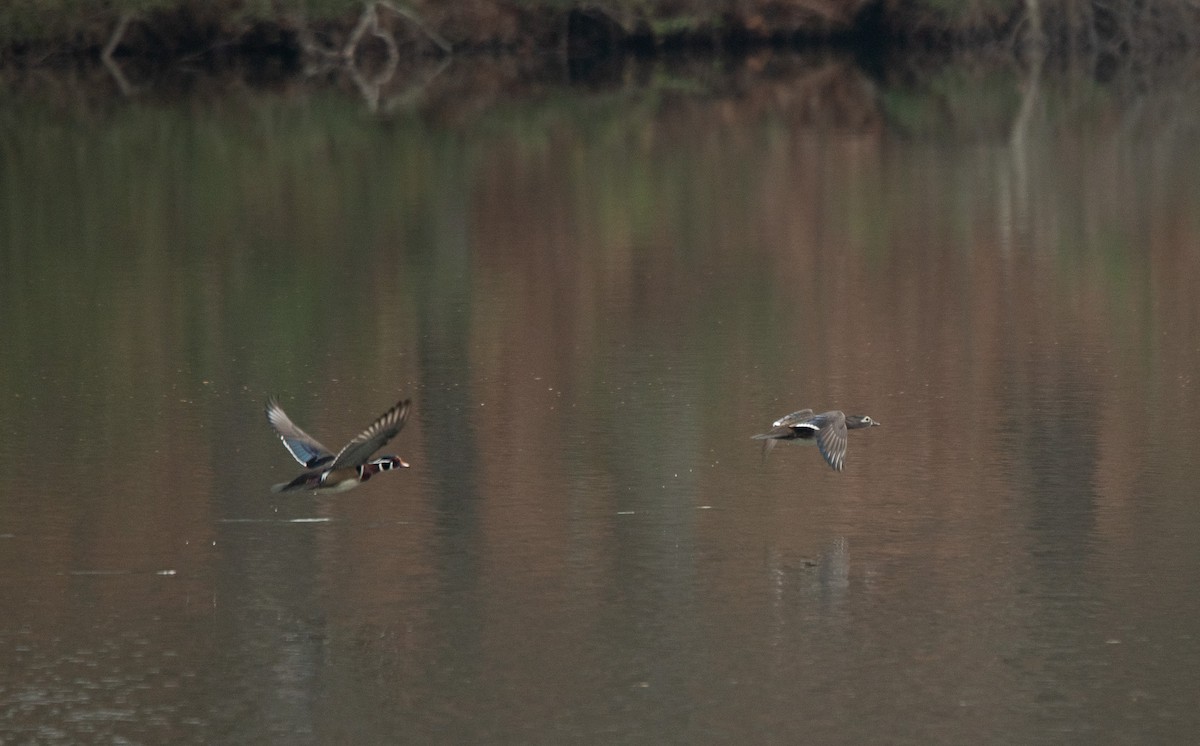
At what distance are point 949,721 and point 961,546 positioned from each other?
2301 mm

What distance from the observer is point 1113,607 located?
9.45 meters

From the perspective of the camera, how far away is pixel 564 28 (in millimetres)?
52625

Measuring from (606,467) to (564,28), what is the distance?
41300mm

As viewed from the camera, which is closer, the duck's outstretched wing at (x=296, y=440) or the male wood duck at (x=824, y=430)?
the duck's outstretched wing at (x=296, y=440)

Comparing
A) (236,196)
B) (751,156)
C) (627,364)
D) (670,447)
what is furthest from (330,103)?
(670,447)

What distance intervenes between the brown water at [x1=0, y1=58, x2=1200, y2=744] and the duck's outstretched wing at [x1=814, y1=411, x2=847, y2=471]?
11.7 inches

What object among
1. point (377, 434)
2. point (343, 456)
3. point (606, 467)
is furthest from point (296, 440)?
point (606, 467)

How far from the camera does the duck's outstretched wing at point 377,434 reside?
968 cm

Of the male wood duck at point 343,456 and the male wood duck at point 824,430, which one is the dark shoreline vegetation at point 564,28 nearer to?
the male wood duck at point 824,430

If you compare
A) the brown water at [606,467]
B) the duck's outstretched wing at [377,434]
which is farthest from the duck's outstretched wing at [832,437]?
the duck's outstretched wing at [377,434]

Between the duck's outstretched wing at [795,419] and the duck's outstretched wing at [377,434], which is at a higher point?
the duck's outstretched wing at [377,434]

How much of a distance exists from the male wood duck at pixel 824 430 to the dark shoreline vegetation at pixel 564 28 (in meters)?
36.5

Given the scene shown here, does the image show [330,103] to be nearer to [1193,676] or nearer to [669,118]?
[669,118]

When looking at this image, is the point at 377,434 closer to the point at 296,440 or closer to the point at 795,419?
the point at 296,440
